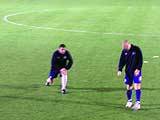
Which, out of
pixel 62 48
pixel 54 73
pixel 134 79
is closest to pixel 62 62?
pixel 62 48

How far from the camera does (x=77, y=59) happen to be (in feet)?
95.2

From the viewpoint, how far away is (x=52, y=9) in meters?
54.2

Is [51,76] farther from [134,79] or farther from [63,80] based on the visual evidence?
[134,79]

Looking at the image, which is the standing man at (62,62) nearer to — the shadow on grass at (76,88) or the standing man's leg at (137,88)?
the shadow on grass at (76,88)

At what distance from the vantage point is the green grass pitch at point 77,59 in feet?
63.1

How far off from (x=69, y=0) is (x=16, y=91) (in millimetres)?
44728

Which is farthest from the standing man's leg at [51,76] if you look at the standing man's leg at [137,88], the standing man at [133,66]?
the standing man's leg at [137,88]

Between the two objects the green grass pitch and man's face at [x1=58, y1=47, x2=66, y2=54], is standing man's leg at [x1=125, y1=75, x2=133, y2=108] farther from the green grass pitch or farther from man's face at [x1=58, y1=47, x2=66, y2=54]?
man's face at [x1=58, y1=47, x2=66, y2=54]

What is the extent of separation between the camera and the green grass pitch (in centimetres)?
1922

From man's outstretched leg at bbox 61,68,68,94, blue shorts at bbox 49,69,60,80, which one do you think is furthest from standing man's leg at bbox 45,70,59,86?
man's outstretched leg at bbox 61,68,68,94

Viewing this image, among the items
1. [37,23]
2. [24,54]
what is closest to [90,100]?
[24,54]

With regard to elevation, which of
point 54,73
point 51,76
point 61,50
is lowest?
point 51,76

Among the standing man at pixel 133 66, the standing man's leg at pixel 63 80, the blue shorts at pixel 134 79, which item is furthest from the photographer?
the standing man's leg at pixel 63 80

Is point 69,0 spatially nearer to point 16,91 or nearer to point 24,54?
point 24,54
